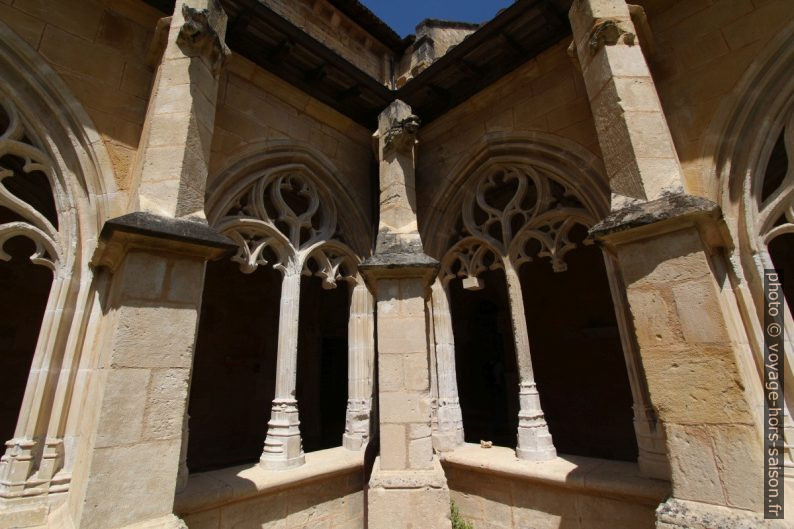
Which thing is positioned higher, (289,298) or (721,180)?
(721,180)

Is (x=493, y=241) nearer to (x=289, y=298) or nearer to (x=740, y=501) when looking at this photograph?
(x=289, y=298)

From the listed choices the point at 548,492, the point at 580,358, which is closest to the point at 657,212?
the point at 548,492

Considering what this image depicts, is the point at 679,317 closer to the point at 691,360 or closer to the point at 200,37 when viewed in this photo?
the point at 691,360

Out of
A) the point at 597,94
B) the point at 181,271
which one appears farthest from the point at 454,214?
the point at 181,271

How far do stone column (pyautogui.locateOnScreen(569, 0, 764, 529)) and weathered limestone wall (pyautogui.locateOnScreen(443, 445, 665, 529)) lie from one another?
2.27 feet

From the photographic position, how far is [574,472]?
292 cm

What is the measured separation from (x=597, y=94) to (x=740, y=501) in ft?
8.48

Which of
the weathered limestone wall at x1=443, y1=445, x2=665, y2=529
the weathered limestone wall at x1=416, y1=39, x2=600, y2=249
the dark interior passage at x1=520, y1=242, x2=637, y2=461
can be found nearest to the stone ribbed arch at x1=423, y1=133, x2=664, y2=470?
the weathered limestone wall at x1=416, y1=39, x2=600, y2=249

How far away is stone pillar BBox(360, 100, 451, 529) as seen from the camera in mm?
2609

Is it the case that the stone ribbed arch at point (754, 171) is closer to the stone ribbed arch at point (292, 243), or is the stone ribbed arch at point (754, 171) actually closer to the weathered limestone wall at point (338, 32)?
the stone ribbed arch at point (292, 243)

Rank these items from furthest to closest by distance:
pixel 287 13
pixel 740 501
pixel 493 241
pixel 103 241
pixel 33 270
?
1. pixel 287 13
2. pixel 33 270
3. pixel 493 241
4. pixel 103 241
5. pixel 740 501

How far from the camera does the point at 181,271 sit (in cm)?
226

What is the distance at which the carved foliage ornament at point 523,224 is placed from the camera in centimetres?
371

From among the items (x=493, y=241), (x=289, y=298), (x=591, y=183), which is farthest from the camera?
(x=493, y=241)
